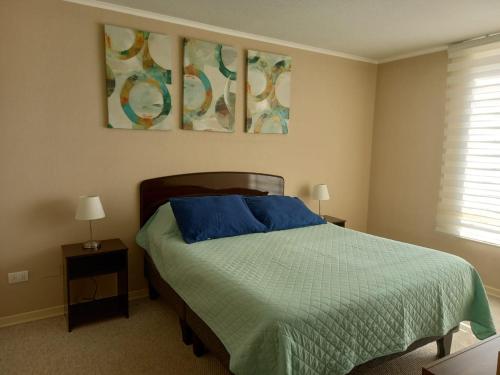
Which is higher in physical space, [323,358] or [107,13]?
[107,13]

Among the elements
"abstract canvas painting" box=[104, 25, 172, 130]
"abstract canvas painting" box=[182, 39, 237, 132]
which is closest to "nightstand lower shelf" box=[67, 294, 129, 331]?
"abstract canvas painting" box=[104, 25, 172, 130]

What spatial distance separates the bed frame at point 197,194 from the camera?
7.01 ft

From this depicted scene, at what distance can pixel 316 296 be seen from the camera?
178cm

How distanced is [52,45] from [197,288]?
6.90 feet

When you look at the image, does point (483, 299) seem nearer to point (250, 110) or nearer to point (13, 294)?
point (250, 110)

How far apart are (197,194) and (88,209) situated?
39.3 inches

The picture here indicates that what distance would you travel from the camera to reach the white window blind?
3436 mm

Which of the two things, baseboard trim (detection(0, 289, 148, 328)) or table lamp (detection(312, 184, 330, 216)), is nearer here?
baseboard trim (detection(0, 289, 148, 328))

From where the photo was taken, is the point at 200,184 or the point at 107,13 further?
the point at 200,184

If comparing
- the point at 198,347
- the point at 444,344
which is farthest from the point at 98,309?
the point at 444,344

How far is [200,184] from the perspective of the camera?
3.41m

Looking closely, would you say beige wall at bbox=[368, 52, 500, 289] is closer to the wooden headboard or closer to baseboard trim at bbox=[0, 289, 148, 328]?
the wooden headboard

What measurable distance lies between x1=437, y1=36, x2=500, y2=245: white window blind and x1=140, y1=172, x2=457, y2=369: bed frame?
1.71m

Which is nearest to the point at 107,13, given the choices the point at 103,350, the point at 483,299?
the point at 103,350
